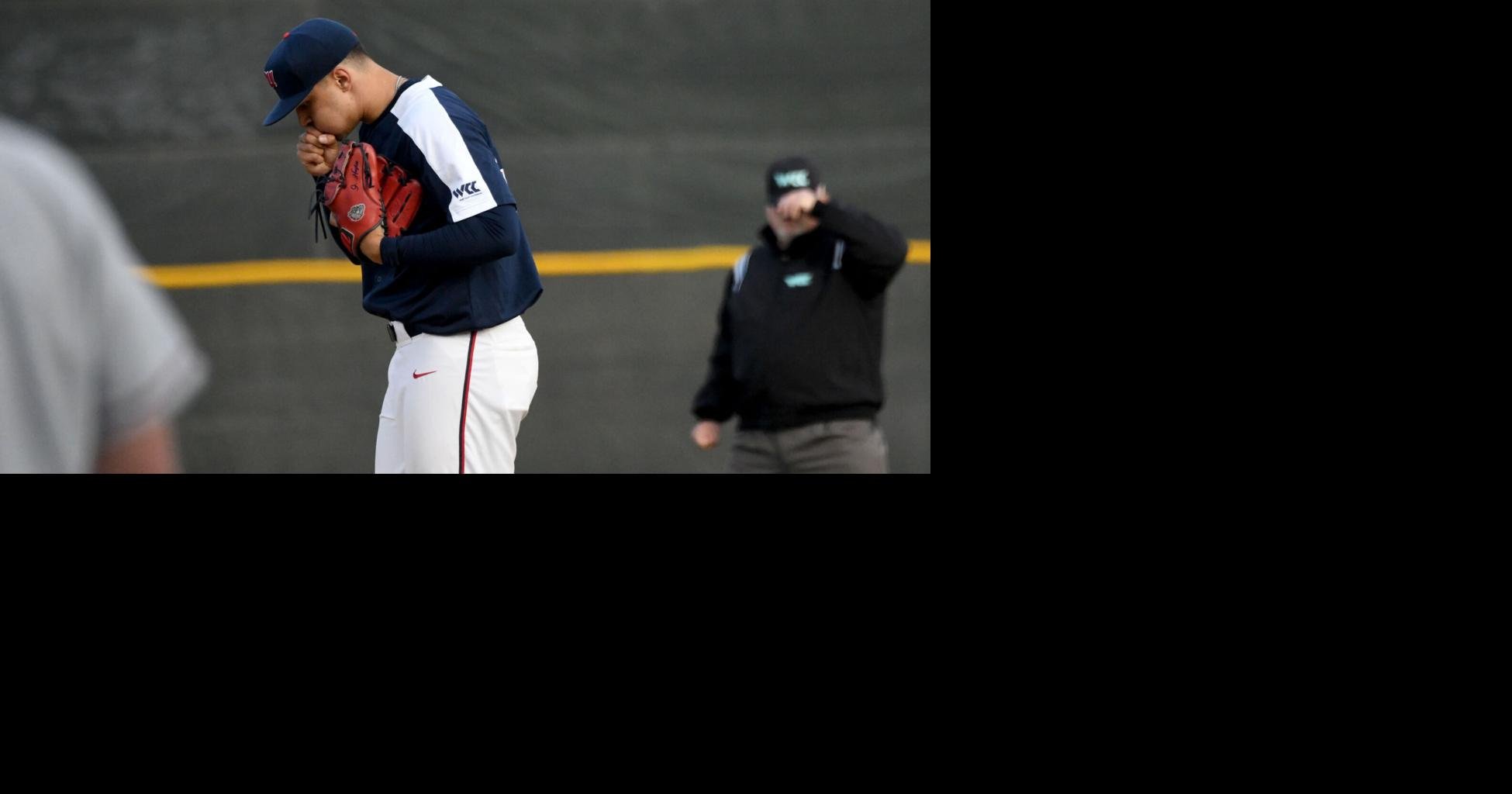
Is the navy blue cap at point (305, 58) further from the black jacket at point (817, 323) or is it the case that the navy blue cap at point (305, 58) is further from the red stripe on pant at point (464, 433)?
the black jacket at point (817, 323)

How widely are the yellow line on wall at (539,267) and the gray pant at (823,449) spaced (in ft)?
4.07

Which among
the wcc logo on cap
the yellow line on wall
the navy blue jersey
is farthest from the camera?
the yellow line on wall

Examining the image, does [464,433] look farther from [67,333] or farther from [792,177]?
[67,333]

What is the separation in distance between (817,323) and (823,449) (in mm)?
321

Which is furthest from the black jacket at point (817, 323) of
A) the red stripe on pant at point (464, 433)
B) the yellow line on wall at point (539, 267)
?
the yellow line on wall at point (539, 267)

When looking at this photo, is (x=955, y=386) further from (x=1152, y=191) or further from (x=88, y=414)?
(x=88, y=414)

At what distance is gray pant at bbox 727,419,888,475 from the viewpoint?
3203 mm

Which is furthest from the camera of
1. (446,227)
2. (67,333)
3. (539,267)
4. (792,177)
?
(539,267)

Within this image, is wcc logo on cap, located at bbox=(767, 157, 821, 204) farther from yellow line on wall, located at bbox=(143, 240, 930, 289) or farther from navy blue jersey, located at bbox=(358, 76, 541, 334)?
yellow line on wall, located at bbox=(143, 240, 930, 289)

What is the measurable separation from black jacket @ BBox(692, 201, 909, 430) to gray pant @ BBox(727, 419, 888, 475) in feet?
0.09

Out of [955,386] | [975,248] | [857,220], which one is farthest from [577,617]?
[857,220]

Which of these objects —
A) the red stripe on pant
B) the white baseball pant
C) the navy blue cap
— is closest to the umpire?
the white baseball pant

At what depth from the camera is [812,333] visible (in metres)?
3.21

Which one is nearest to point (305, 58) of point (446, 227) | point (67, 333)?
point (446, 227)
